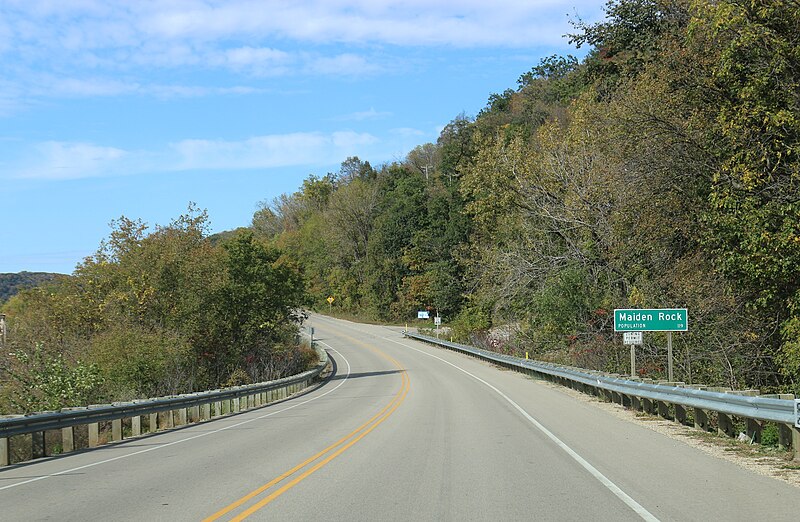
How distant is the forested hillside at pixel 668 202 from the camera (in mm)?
19188

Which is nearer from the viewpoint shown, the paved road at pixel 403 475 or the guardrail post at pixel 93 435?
the paved road at pixel 403 475

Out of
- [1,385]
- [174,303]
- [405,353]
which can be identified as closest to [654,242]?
[1,385]

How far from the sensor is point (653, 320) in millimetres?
21906

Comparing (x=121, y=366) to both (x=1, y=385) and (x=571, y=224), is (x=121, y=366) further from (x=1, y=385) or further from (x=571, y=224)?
(x=571, y=224)

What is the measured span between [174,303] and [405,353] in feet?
89.6

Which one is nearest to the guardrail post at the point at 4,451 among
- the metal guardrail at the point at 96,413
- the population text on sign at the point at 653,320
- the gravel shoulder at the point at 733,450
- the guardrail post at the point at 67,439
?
the metal guardrail at the point at 96,413

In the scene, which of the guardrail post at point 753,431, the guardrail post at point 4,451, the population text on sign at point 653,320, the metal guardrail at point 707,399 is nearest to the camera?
the metal guardrail at point 707,399

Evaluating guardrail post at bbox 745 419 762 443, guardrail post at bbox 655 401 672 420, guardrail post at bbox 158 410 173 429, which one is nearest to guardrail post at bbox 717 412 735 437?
guardrail post at bbox 745 419 762 443

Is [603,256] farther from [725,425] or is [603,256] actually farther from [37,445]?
[37,445]

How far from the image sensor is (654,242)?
25.1m

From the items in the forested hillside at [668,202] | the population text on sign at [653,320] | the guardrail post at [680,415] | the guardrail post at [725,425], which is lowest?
the guardrail post at [680,415]

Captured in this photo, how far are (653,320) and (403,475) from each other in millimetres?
13617

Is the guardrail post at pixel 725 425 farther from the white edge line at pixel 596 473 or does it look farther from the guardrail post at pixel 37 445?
the guardrail post at pixel 37 445

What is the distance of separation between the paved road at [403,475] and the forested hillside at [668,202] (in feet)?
19.0
